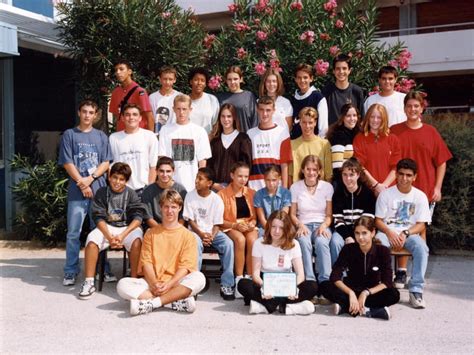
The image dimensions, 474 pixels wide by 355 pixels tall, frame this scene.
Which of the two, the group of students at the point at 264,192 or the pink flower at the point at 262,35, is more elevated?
the pink flower at the point at 262,35

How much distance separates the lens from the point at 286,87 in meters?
9.02

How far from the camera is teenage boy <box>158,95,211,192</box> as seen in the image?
256 inches

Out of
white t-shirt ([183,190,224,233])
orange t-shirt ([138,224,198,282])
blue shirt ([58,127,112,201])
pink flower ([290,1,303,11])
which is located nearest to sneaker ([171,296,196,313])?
orange t-shirt ([138,224,198,282])

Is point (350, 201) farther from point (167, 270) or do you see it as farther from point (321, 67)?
point (321, 67)

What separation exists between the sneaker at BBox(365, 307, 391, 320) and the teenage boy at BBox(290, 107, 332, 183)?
1.73 meters

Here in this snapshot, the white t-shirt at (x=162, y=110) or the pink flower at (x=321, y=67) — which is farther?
the pink flower at (x=321, y=67)

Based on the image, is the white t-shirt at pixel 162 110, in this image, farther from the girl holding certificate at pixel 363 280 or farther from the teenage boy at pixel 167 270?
the girl holding certificate at pixel 363 280

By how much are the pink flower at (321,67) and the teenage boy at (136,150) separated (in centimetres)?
297

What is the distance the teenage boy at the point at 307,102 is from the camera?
22.2 feet

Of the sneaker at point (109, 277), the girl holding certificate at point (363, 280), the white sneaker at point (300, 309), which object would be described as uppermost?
the girl holding certificate at point (363, 280)

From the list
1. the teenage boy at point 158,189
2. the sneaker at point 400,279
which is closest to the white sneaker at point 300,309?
the sneaker at point 400,279

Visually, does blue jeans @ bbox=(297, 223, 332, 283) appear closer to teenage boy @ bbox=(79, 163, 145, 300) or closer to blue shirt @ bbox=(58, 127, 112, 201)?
teenage boy @ bbox=(79, 163, 145, 300)

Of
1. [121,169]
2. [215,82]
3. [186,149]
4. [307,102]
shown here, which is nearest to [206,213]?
[186,149]

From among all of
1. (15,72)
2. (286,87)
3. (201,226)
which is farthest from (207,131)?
(15,72)
